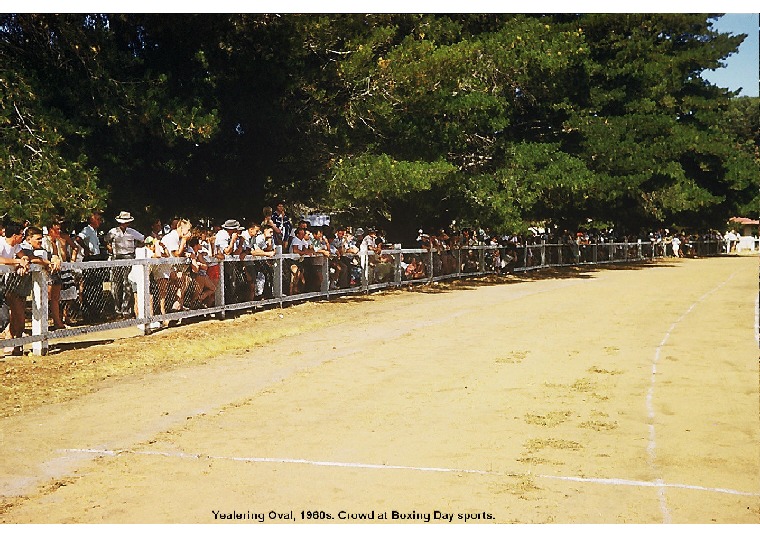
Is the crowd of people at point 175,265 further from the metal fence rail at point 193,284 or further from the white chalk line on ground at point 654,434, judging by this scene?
the white chalk line on ground at point 654,434

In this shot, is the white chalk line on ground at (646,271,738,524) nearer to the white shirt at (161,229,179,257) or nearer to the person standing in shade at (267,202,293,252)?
the person standing in shade at (267,202,293,252)

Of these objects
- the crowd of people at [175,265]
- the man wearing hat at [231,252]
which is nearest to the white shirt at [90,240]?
the crowd of people at [175,265]

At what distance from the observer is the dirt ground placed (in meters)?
6.48

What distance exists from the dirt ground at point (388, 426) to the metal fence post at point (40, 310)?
0.29m

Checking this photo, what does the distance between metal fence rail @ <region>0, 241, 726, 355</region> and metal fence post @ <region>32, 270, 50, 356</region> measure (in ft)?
0.04

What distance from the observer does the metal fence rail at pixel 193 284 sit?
13828 mm

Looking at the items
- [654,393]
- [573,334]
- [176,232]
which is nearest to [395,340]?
[573,334]

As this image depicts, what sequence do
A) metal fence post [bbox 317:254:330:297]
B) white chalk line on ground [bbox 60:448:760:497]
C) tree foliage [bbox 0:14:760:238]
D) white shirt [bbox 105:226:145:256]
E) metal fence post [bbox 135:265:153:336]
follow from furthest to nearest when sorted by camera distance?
metal fence post [bbox 317:254:330:297] < tree foliage [bbox 0:14:760:238] < white shirt [bbox 105:226:145:256] < metal fence post [bbox 135:265:153:336] < white chalk line on ground [bbox 60:448:760:497]

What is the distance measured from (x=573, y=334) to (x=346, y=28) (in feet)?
41.8

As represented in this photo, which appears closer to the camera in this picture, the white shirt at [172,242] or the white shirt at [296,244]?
the white shirt at [172,242]

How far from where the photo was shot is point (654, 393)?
1084cm

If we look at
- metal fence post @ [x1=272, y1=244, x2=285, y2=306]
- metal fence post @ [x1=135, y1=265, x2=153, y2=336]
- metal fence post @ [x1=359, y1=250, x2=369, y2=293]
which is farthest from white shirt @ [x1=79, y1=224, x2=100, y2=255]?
metal fence post @ [x1=359, y1=250, x2=369, y2=293]

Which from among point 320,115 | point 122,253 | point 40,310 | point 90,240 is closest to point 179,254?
point 122,253

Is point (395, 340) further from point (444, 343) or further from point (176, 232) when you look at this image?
→ point (176, 232)
